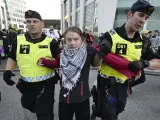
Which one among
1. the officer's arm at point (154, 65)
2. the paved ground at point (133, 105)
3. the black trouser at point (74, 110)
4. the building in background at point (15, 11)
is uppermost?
the building in background at point (15, 11)

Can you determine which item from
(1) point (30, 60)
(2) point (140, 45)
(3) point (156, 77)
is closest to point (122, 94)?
(2) point (140, 45)

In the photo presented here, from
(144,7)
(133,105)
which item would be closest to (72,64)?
(144,7)

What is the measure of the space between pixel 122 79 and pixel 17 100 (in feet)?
8.30

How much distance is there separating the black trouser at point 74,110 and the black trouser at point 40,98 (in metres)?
0.20

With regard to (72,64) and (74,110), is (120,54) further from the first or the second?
(74,110)

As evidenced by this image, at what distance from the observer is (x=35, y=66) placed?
1829mm

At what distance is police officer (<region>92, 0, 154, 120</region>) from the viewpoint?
1.55 metres

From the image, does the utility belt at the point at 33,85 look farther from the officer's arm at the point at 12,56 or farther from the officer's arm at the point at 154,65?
the officer's arm at the point at 154,65

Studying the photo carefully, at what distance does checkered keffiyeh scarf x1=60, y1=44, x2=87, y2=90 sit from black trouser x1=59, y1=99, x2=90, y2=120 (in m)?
0.22

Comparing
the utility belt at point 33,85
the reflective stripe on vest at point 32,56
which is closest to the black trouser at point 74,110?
the utility belt at point 33,85

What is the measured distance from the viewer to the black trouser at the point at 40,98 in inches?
72.5

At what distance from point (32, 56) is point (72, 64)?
52 centimetres

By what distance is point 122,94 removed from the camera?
1.82 metres

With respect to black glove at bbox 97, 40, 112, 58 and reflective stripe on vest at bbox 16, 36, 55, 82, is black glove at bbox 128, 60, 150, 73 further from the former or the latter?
reflective stripe on vest at bbox 16, 36, 55, 82
